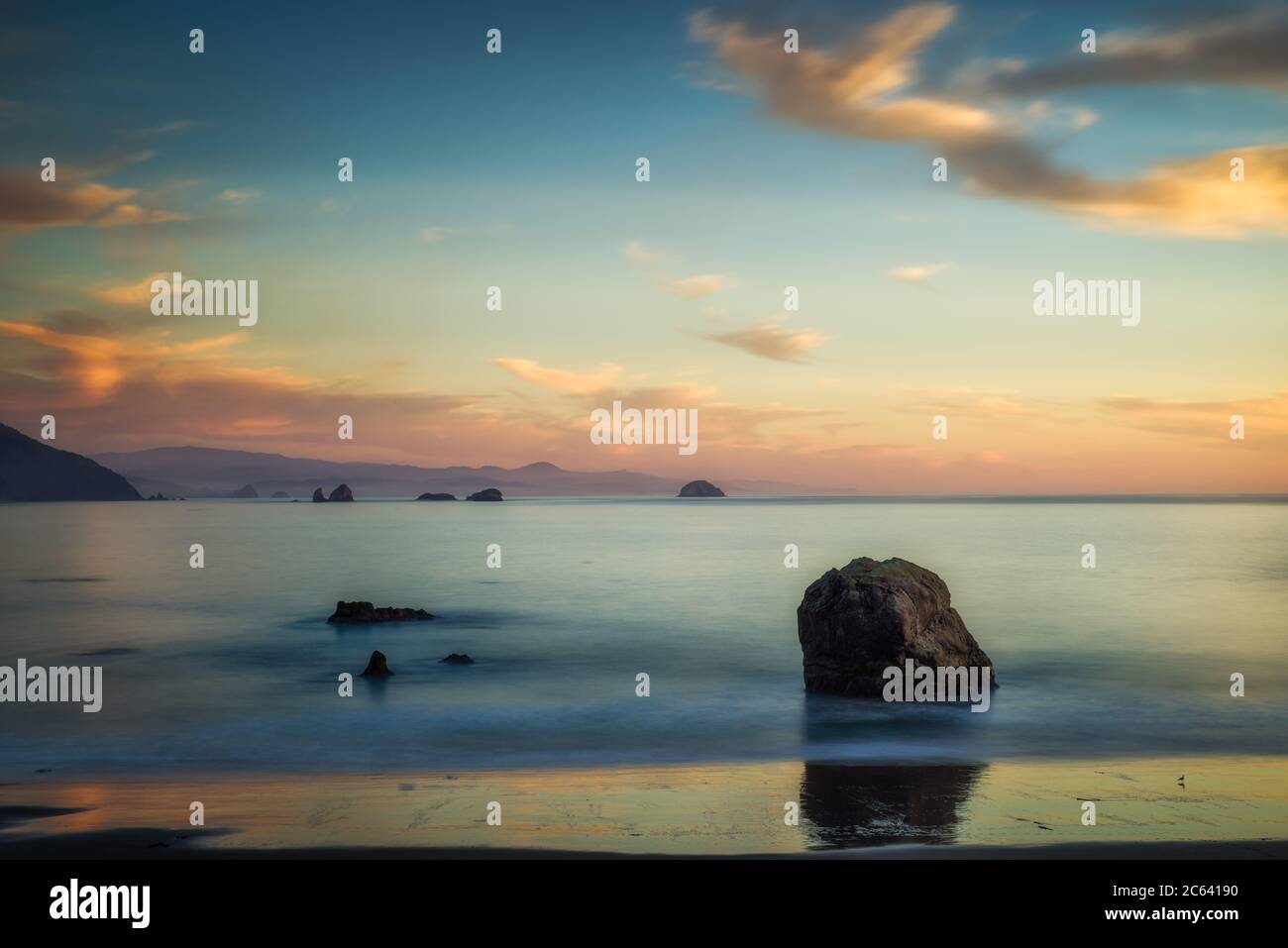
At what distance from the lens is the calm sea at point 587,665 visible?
17.0m

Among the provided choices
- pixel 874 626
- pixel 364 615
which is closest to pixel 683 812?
pixel 874 626

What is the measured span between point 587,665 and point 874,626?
10699 millimetres

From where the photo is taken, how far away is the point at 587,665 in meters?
27.2

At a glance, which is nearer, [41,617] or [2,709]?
[2,709]

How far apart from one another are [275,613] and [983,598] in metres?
29.9

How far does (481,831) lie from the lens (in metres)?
11.2

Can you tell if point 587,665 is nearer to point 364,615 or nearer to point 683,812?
point 364,615

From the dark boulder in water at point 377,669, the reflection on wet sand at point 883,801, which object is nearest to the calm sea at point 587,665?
the dark boulder in water at point 377,669

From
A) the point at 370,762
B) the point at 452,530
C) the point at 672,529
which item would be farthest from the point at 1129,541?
the point at 370,762

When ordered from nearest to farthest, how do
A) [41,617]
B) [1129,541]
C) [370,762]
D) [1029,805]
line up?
[1029,805] < [370,762] < [41,617] < [1129,541]

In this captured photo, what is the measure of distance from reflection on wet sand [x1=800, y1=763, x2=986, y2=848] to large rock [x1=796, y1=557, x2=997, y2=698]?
13.4 ft

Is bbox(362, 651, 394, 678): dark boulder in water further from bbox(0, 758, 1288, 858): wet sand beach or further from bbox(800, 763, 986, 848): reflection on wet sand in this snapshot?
bbox(800, 763, 986, 848): reflection on wet sand

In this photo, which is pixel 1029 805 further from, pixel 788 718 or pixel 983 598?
pixel 983 598

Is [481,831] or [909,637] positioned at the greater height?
[909,637]
